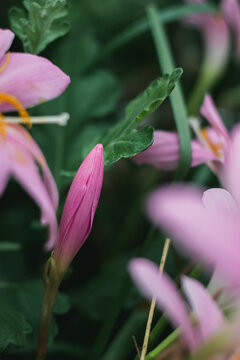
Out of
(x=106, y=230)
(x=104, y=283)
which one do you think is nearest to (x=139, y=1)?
(x=106, y=230)

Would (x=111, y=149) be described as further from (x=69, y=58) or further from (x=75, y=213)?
(x=69, y=58)

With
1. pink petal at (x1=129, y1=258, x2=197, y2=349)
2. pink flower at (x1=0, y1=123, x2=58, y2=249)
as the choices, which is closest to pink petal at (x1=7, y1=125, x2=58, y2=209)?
pink flower at (x1=0, y1=123, x2=58, y2=249)

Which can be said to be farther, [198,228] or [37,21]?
[37,21]

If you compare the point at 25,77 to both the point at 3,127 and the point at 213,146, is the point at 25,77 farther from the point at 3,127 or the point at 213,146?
the point at 213,146

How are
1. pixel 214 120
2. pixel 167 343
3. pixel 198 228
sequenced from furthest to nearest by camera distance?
pixel 214 120, pixel 167 343, pixel 198 228

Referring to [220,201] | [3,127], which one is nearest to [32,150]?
[3,127]

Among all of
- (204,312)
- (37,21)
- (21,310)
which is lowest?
(21,310)

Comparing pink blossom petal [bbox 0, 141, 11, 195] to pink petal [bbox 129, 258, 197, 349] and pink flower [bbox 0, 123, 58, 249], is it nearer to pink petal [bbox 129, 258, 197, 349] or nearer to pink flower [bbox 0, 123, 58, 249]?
pink flower [bbox 0, 123, 58, 249]
